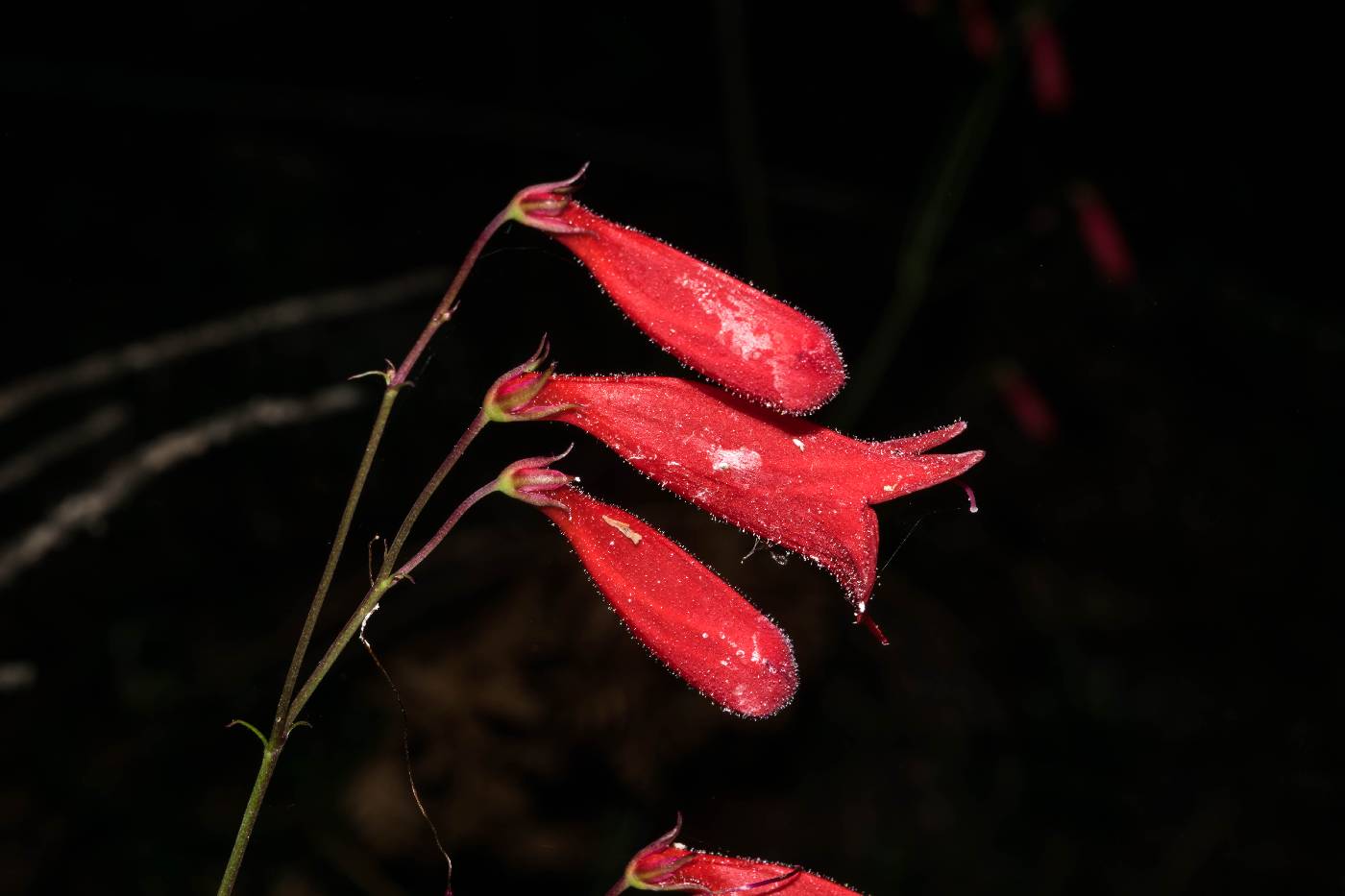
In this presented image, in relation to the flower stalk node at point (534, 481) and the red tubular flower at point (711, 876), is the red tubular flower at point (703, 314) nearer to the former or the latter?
the flower stalk node at point (534, 481)

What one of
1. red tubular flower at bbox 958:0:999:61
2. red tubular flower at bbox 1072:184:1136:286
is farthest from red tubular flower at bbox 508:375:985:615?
red tubular flower at bbox 1072:184:1136:286

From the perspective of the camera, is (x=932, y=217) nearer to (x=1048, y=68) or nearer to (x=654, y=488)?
(x=1048, y=68)

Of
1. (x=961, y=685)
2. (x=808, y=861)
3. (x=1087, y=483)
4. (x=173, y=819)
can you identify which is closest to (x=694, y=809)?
(x=808, y=861)

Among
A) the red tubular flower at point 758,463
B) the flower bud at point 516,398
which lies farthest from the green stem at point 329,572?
the red tubular flower at point 758,463

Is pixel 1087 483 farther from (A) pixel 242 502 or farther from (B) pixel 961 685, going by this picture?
(A) pixel 242 502

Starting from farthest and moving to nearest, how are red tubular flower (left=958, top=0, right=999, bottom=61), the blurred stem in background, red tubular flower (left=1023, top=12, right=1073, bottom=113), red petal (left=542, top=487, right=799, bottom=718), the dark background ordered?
red tubular flower (left=1023, top=12, right=1073, bottom=113), red tubular flower (left=958, top=0, right=999, bottom=61), the blurred stem in background, the dark background, red petal (left=542, top=487, right=799, bottom=718)

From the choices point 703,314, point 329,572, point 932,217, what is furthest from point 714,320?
point 932,217

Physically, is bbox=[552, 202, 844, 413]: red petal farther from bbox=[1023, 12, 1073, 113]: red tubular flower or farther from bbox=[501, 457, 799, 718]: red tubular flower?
bbox=[1023, 12, 1073, 113]: red tubular flower
